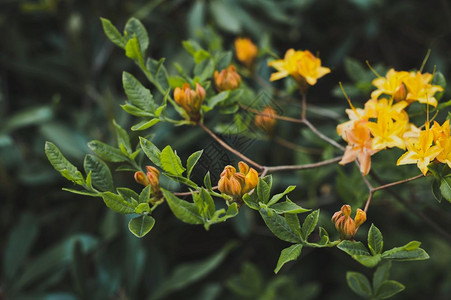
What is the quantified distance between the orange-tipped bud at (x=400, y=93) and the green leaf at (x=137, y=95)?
0.40 m

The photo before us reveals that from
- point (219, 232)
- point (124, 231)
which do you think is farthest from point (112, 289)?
point (219, 232)

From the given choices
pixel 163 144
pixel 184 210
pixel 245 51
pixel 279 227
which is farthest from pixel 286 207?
pixel 163 144

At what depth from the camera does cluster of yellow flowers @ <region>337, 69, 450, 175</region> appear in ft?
2.34

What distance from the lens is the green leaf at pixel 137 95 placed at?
840mm

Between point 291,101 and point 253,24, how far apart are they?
45 centimetres

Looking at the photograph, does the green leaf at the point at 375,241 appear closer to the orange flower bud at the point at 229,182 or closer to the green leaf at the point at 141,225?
the orange flower bud at the point at 229,182

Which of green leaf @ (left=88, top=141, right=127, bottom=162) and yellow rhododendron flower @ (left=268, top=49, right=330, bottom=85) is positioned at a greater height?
yellow rhododendron flower @ (left=268, top=49, right=330, bottom=85)

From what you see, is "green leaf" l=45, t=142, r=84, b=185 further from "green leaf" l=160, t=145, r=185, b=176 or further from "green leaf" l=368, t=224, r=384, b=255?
"green leaf" l=368, t=224, r=384, b=255

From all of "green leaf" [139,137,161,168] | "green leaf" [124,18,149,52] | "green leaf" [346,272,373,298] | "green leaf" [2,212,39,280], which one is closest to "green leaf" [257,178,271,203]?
"green leaf" [139,137,161,168]

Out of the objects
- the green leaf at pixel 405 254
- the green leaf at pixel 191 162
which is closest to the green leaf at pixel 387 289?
the green leaf at pixel 405 254

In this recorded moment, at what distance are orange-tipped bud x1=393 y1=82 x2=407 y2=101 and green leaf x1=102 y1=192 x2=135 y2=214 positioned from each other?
18.1 inches

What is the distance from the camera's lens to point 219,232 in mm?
1685

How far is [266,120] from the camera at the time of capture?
111 cm

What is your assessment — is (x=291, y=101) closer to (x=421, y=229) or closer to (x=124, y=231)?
(x=124, y=231)
